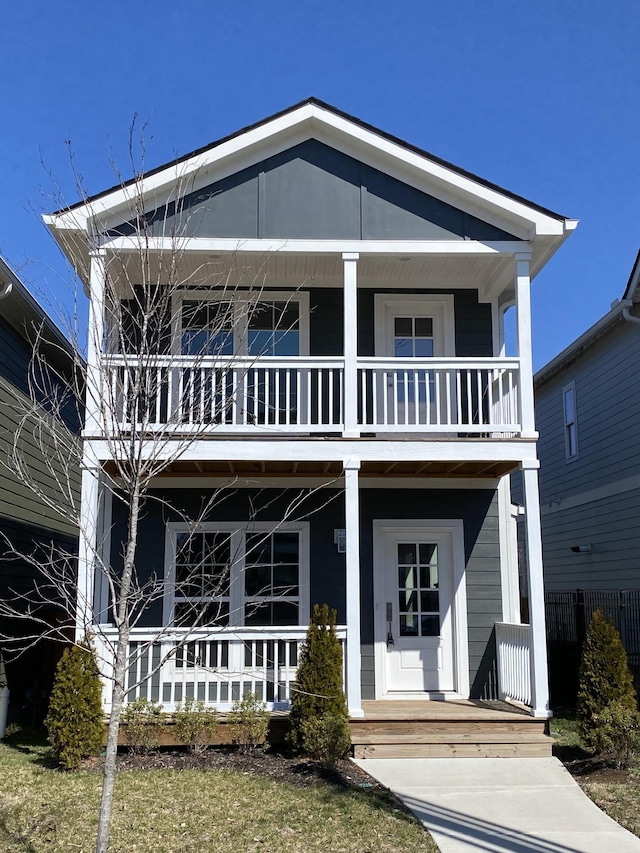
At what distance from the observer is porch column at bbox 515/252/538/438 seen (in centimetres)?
977

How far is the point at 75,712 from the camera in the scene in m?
8.13

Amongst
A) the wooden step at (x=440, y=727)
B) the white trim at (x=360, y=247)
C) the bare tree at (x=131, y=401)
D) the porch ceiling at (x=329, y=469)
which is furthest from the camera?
the porch ceiling at (x=329, y=469)

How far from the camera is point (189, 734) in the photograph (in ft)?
28.4

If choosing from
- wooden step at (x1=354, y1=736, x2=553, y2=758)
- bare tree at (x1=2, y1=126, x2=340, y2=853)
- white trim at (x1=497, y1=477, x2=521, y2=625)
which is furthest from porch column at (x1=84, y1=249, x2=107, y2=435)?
white trim at (x1=497, y1=477, x2=521, y2=625)

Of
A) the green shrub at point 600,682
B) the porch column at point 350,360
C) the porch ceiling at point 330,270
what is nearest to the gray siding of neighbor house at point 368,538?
the porch column at point 350,360

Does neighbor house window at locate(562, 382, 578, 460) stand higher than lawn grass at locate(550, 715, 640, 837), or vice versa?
neighbor house window at locate(562, 382, 578, 460)

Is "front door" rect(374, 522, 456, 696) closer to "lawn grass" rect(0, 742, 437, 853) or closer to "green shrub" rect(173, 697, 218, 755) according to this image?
"green shrub" rect(173, 697, 218, 755)

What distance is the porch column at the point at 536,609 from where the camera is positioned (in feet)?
29.8

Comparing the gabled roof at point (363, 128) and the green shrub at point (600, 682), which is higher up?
the gabled roof at point (363, 128)

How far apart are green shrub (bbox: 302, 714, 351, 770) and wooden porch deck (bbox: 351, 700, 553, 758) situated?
24.1 inches

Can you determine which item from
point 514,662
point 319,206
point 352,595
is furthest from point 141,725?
point 319,206

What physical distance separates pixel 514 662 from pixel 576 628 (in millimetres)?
4616

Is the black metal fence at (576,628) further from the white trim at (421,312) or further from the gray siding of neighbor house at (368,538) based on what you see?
the white trim at (421,312)

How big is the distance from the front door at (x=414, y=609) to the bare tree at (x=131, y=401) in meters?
1.52
